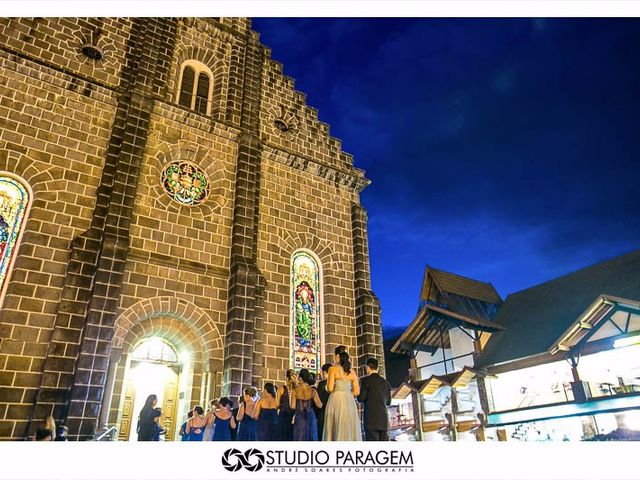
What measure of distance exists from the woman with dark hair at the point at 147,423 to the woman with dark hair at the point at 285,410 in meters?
2.52

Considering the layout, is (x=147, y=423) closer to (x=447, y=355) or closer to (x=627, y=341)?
(x=627, y=341)

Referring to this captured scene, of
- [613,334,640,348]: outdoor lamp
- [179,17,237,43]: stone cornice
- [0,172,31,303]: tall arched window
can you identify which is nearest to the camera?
[0,172,31,303]: tall arched window

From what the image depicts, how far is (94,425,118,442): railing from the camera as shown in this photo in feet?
28.9

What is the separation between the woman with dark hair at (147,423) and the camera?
873 centimetres

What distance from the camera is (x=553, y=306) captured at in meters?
18.9

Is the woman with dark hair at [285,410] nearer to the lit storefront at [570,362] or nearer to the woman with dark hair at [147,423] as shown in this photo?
the woman with dark hair at [147,423]

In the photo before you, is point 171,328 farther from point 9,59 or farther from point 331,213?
point 9,59

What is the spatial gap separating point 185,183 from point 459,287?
15183mm

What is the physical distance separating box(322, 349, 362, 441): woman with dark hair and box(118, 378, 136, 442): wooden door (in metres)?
5.28

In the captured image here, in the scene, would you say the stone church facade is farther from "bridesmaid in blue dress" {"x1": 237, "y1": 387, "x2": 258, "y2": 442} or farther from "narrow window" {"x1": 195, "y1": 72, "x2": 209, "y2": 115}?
"bridesmaid in blue dress" {"x1": 237, "y1": 387, "x2": 258, "y2": 442}

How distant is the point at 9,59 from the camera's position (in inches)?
432

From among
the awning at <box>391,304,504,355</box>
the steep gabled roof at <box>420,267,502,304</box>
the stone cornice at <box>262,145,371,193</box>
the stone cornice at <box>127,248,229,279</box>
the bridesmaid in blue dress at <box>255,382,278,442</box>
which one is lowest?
the bridesmaid in blue dress at <box>255,382,278,442</box>

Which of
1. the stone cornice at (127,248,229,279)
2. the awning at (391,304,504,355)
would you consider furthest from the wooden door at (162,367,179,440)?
the awning at (391,304,504,355)
